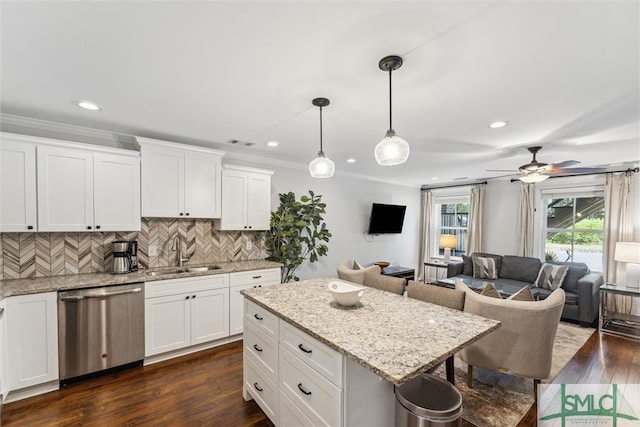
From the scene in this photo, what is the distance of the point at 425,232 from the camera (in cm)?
725

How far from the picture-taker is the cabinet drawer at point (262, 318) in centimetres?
196

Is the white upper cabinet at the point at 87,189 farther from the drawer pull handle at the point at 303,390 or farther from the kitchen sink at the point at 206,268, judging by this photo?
the drawer pull handle at the point at 303,390

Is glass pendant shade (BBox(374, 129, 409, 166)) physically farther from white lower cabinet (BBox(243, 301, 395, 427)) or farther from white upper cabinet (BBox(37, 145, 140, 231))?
white upper cabinet (BBox(37, 145, 140, 231))

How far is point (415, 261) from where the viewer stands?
7340mm

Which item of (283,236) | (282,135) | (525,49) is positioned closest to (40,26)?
(282,135)

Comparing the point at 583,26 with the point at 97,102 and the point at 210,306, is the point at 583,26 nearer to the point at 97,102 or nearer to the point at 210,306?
the point at 97,102

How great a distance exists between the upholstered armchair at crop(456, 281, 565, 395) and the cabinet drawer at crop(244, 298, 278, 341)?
1686 millimetres

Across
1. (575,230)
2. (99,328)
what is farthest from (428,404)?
(575,230)

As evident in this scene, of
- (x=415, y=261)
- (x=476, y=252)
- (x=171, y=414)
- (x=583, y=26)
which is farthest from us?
(x=415, y=261)

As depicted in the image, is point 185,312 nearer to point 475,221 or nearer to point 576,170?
point 576,170

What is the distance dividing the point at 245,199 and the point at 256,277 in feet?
3.55

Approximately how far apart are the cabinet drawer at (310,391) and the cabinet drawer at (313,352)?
3 centimetres

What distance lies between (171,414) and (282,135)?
2791 mm

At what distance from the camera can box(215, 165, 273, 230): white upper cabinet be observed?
147 inches
